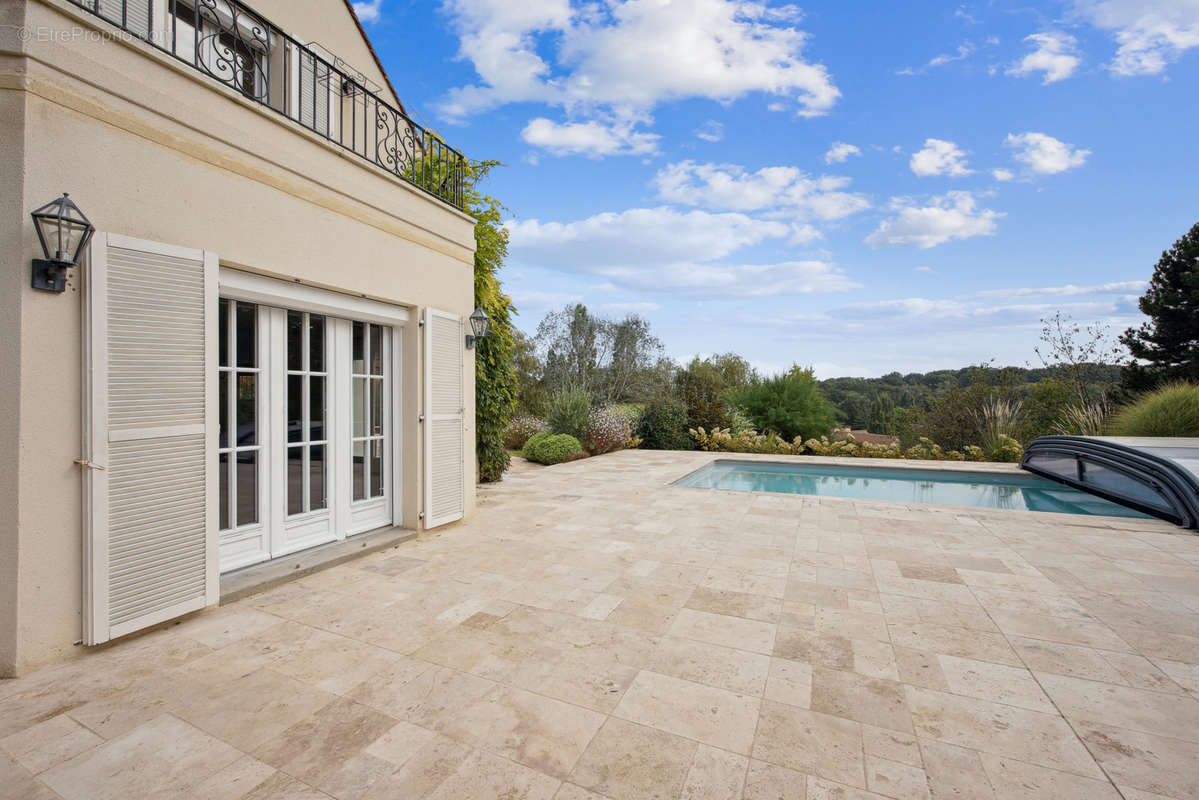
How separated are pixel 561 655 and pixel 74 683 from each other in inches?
88.9

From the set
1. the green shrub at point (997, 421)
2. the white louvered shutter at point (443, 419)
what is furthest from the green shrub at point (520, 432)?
the green shrub at point (997, 421)

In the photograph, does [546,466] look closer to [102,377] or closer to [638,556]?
[638,556]

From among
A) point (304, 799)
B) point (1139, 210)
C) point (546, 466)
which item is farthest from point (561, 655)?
point (1139, 210)

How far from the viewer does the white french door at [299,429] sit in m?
3.45

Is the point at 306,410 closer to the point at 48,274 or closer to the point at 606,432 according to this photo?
the point at 48,274

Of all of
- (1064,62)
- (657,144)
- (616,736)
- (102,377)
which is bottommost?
(616,736)

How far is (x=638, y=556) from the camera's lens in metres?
4.23

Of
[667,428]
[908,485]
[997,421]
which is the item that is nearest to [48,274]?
[908,485]

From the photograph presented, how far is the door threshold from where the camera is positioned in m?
3.29

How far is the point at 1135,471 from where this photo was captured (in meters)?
6.23

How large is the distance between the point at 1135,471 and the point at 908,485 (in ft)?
9.58

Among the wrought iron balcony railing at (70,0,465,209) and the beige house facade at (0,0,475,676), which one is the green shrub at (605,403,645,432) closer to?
the wrought iron balcony railing at (70,0,465,209)

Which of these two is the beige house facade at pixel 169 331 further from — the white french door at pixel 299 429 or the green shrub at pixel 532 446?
the green shrub at pixel 532 446

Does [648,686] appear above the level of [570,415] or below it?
below
